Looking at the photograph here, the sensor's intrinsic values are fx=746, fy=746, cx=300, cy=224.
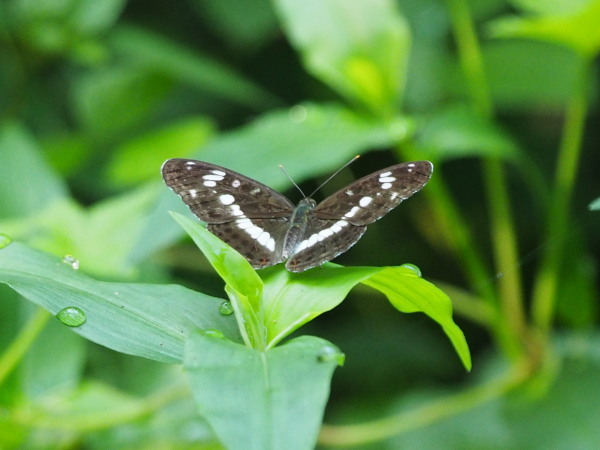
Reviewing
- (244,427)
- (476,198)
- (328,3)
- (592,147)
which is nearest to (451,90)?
(476,198)

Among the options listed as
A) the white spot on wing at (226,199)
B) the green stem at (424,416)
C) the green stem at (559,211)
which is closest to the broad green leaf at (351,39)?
the green stem at (559,211)

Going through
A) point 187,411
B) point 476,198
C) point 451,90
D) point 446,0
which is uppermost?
point 446,0

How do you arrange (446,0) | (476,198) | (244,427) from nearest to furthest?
(244,427), (446,0), (476,198)

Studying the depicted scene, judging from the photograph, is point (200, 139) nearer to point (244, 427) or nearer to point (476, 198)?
point (476, 198)

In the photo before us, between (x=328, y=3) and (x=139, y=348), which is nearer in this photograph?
(x=139, y=348)

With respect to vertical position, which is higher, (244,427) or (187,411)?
(244,427)

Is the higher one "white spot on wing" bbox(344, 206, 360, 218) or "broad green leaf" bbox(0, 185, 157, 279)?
"white spot on wing" bbox(344, 206, 360, 218)

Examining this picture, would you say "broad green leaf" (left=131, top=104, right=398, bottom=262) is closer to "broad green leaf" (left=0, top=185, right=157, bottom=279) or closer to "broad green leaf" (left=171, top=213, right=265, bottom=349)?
"broad green leaf" (left=0, top=185, right=157, bottom=279)

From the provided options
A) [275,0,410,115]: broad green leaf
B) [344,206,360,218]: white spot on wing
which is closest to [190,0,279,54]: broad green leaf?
[275,0,410,115]: broad green leaf

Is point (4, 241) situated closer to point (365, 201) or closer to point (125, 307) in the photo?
point (125, 307)
